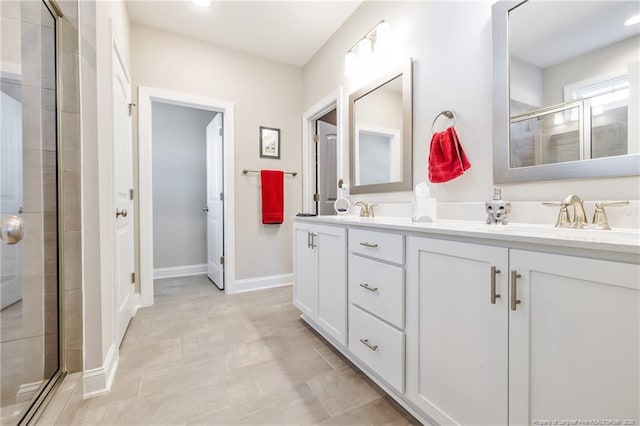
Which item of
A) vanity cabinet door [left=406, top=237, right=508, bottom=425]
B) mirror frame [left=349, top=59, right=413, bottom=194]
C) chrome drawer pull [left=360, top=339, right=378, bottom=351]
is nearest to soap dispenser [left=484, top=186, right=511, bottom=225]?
vanity cabinet door [left=406, top=237, right=508, bottom=425]

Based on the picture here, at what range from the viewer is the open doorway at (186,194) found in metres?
2.50

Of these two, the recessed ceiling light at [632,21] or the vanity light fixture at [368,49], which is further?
the vanity light fixture at [368,49]

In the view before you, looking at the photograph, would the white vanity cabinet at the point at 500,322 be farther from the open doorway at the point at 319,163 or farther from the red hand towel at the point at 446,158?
the open doorway at the point at 319,163

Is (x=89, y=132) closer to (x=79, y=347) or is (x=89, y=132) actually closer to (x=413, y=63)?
(x=79, y=347)

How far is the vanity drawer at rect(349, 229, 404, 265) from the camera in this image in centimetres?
119

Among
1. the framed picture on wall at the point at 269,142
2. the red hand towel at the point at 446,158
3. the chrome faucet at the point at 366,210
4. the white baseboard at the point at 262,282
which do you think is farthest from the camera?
the framed picture on wall at the point at 269,142

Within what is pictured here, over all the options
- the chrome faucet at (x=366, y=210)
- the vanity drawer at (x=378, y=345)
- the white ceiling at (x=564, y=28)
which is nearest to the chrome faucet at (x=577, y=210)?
the white ceiling at (x=564, y=28)

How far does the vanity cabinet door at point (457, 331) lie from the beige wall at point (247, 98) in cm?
221

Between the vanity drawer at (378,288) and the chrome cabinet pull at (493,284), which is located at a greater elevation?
the chrome cabinet pull at (493,284)

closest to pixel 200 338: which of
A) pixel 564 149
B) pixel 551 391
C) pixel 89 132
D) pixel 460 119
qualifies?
pixel 89 132

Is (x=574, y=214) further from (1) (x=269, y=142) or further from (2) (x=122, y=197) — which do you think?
(1) (x=269, y=142)

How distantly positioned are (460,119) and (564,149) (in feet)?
1.74

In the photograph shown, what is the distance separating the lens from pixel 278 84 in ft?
10.4

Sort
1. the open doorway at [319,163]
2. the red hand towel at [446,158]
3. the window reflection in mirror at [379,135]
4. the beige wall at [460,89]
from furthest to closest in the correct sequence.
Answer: the open doorway at [319,163]
the window reflection in mirror at [379,135]
the red hand towel at [446,158]
the beige wall at [460,89]
